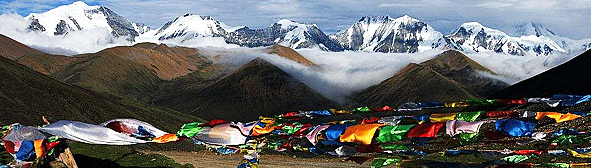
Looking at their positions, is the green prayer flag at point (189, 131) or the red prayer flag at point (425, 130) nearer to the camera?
the red prayer flag at point (425, 130)

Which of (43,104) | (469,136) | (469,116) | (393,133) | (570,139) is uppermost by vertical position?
(469,116)

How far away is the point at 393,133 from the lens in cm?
1655

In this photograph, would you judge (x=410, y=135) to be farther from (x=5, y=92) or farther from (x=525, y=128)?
(x=5, y=92)

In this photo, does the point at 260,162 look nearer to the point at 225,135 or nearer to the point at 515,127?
the point at 225,135

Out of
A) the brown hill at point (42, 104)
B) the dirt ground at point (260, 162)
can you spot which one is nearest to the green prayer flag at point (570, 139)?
the dirt ground at point (260, 162)

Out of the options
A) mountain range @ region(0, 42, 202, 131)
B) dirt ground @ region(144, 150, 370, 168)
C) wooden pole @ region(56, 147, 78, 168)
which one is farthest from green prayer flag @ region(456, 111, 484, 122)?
mountain range @ region(0, 42, 202, 131)

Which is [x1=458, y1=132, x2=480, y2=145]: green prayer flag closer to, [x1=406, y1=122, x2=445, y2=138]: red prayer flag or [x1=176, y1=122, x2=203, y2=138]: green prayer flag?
[x1=406, y1=122, x2=445, y2=138]: red prayer flag


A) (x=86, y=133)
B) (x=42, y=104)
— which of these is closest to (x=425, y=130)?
(x=86, y=133)

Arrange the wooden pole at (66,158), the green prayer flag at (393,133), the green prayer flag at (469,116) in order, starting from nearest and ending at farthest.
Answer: the green prayer flag at (393,133) → the green prayer flag at (469,116) → the wooden pole at (66,158)

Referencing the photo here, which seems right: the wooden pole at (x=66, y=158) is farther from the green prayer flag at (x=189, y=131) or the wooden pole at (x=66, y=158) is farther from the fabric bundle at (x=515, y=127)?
the fabric bundle at (x=515, y=127)

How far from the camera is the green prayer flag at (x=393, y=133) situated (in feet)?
53.9

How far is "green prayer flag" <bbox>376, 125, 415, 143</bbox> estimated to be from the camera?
53.9 feet

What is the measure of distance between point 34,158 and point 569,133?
60.1 feet

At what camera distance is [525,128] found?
590 inches
